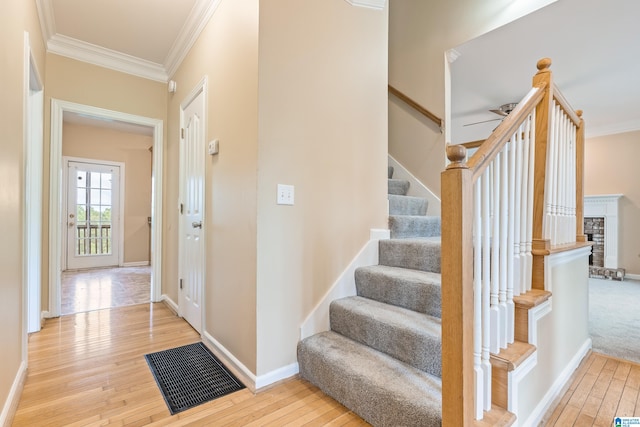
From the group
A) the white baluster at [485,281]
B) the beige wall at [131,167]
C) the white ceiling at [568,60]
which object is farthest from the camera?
the beige wall at [131,167]

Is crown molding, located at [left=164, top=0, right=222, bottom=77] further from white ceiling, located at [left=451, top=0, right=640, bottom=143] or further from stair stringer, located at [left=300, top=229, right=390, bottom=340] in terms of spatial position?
white ceiling, located at [left=451, top=0, right=640, bottom=143]

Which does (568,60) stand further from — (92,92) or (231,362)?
(92,92)

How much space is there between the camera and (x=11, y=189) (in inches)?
63.7

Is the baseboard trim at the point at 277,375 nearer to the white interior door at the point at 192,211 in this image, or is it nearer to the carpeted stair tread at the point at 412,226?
the white interior door at the point at 192,211

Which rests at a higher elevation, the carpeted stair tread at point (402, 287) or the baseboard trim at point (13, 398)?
the carpeted stair tread at point (402, 287)

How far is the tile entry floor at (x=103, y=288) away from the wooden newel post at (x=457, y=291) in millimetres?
Answer: 3526

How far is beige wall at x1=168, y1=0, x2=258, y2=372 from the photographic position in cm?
182

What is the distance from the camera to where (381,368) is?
1543 millimetres

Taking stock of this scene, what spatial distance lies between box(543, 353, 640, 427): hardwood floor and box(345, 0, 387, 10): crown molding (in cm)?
294

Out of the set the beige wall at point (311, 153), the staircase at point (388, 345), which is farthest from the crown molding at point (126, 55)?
the staircase at point (388, 345)

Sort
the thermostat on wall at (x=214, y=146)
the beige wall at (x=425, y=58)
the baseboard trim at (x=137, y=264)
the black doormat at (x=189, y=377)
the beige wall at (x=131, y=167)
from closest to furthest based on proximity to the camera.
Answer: the black doormat at (x=189, y=377), the thermostat on wall at (x=214, y=146), the beige wall at (x=425, y=58), the beige wall at (x=131, y=167), the baseboard trim at (x=137, y=264)

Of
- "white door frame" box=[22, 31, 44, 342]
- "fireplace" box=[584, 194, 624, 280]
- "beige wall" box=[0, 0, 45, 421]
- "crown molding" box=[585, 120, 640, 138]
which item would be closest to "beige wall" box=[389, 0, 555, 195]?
"beige wall" box=[0, 0, 45, 421]

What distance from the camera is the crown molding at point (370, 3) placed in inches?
91.0

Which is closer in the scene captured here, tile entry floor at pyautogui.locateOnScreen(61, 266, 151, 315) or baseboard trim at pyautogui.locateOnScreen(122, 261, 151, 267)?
tile entry floor at pyautogui.locateOnScreen(61, 266, 151, 315)
